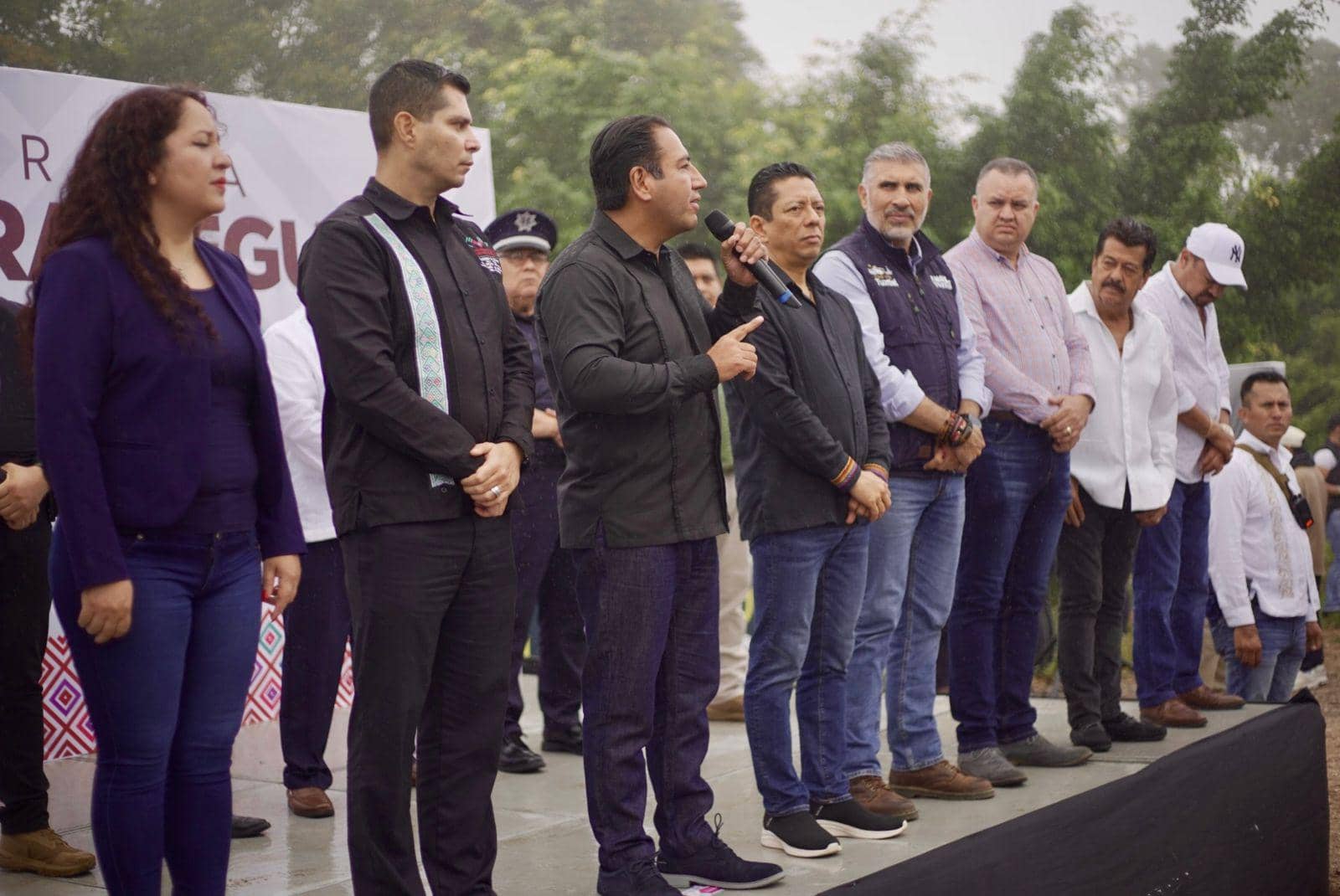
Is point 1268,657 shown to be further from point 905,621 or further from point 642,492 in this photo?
point 642,492

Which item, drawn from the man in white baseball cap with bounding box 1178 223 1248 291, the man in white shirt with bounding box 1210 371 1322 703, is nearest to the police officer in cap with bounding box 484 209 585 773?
the man in white baseball cap with bounding box 1178 223 1248 291

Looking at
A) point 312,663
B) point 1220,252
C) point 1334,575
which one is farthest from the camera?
point 1334,575

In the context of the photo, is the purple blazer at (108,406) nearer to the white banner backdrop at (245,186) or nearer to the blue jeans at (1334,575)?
the white banner backdrop at (245,186)

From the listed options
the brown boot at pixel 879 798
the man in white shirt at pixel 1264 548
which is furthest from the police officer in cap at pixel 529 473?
the man in white shirt at pixel 1264 548

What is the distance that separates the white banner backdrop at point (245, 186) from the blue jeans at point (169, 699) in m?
1.88

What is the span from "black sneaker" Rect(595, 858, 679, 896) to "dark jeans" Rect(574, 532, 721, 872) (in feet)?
0.06

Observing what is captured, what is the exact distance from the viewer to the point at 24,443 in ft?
10.9

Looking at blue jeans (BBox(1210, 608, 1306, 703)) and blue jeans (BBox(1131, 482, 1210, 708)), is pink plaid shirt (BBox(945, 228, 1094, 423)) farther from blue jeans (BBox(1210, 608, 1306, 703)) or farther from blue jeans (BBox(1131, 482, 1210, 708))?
blue jeans (BBox(1210, 608, 1306, 703))

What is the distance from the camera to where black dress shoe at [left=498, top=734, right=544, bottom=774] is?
4.48m

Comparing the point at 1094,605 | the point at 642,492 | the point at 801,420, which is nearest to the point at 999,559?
the point at 1094,605

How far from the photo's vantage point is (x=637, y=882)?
285 centimetres

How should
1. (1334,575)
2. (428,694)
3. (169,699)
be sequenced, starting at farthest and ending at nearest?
(1334,575), (428,694), (169,699)

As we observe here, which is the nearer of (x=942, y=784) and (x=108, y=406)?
(x=108, y=406)

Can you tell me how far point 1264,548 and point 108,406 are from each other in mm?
5092
